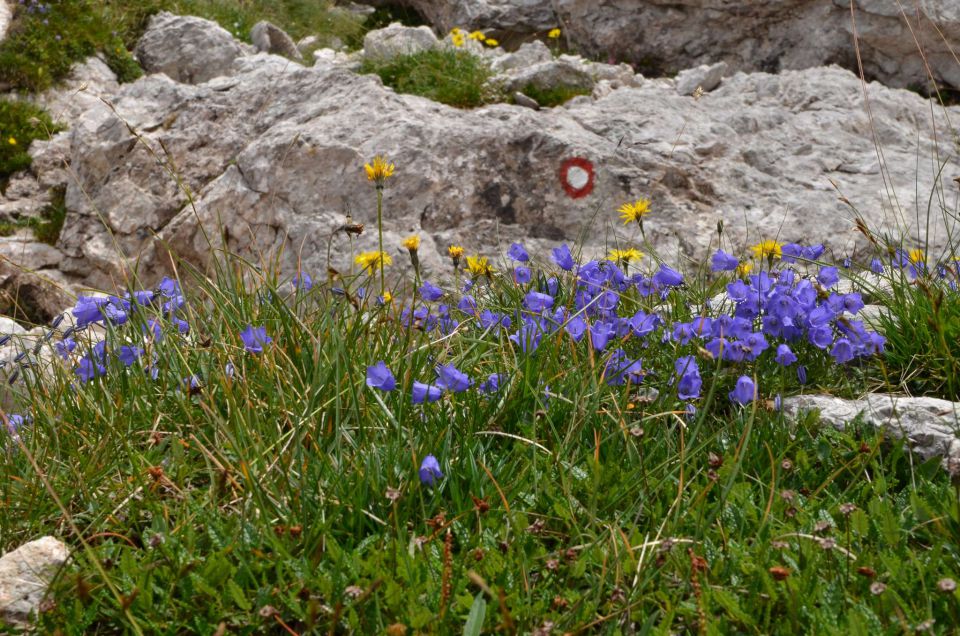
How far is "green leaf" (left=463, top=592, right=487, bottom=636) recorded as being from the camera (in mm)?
1696

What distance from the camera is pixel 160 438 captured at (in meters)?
2.59

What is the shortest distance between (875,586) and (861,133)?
177 inches

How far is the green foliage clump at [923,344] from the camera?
2.77 meters

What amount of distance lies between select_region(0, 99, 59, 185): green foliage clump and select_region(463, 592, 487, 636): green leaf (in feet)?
21.2

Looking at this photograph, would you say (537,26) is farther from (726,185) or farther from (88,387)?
(88,387)

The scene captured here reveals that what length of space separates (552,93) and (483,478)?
480cm

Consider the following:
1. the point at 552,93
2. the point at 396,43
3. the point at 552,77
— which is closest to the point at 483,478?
the point at 552,93

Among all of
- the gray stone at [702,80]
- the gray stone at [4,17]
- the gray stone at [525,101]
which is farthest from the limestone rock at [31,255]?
the gray stone at [702,80]

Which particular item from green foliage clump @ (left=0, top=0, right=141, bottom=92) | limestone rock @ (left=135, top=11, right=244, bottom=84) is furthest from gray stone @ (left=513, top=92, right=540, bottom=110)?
green foliage clump @ (left=0, top=0, right=141, bottom=92)

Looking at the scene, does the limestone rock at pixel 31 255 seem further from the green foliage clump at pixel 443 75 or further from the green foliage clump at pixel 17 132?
the green foliage clump at pixel 443 75

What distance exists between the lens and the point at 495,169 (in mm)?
5125

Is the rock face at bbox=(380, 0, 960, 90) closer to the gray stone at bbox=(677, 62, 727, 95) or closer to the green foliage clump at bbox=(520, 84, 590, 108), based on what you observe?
the gray stone at bbox=(677, 62, 727, 95)

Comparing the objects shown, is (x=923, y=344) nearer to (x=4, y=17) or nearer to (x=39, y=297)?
(x=39, y=297)

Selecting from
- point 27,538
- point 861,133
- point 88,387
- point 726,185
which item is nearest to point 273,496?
point 27,538
